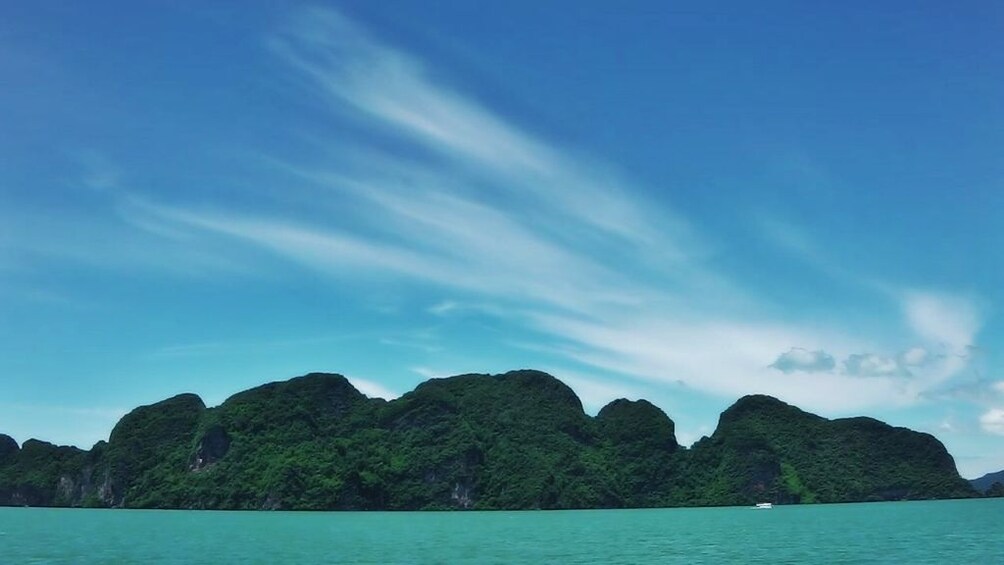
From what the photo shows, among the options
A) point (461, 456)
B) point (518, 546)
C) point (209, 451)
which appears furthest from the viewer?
point (461, 456)

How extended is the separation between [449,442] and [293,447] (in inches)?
1246

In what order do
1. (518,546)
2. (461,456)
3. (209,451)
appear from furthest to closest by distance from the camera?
1. (461,456)
2. (209,451)
3. (518,546)

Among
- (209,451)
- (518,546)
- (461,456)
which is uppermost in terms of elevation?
(209,451)

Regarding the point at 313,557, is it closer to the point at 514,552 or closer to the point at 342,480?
the point at 514,552

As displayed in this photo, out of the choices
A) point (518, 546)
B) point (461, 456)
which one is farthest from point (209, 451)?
point (518, 546)

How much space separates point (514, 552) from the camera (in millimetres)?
43062

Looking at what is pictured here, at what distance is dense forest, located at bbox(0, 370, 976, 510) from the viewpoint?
492 ft

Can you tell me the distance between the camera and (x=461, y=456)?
155875 millimetres

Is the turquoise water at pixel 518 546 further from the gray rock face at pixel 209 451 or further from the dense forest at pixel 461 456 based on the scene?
the gray rock face at pixel 209 451

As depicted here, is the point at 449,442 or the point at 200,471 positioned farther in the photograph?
the point at 449,442

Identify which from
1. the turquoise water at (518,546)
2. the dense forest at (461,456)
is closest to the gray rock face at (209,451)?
the dense forest at (461,456)

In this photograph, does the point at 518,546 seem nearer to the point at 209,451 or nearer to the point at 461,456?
the point at 461,456

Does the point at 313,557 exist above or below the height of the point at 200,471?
below

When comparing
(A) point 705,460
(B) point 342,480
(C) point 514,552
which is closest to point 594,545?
(C) point 514,552
